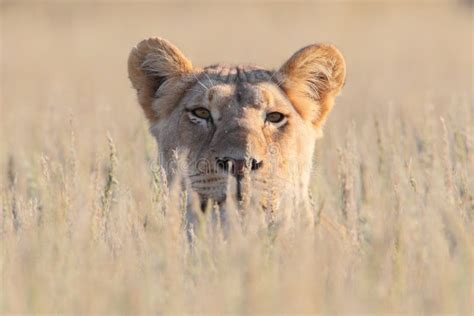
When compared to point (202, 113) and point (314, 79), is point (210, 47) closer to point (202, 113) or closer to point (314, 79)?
point (314, 79)

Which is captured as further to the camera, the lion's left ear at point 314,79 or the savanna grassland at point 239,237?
the lion's left ear at point 314,79

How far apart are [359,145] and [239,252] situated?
5.11 m

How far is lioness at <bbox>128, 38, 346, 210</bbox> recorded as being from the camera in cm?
511

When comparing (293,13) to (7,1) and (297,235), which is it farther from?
(297,235)

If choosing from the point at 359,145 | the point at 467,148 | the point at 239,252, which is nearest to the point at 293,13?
the point at 359,145

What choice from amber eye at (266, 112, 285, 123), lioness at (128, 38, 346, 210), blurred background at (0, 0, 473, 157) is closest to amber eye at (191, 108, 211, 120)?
lioness at (128, 38, 346, 210)

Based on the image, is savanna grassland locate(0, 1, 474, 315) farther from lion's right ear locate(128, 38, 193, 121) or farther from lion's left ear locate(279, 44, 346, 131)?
lion's right ear locate(128, 38, 193, 121)

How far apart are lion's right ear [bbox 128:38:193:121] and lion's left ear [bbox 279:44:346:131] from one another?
0.59 metres

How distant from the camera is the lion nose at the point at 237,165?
4938 millimetres

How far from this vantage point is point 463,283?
389cm

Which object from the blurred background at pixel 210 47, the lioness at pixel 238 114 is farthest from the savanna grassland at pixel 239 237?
the blurred background at pixel 210 47

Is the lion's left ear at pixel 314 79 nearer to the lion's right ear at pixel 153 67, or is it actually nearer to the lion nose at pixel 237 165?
the lion's right ear at pixel 153 67

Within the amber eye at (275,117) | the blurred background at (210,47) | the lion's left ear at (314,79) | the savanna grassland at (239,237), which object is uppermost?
the blurred background at (210,47)

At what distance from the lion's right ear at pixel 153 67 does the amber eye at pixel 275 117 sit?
2.19 feet
